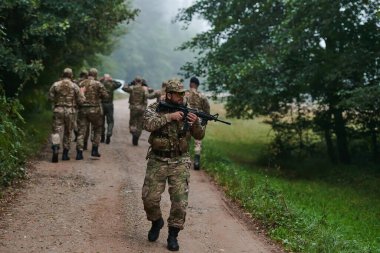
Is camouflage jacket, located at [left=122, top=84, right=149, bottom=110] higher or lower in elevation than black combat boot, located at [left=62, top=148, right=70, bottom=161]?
higher

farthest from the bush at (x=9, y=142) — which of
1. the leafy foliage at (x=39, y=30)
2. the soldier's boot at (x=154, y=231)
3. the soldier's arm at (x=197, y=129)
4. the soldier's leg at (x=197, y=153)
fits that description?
the soldier's leg at (x=197, y=153)

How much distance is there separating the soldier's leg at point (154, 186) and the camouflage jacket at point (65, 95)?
5.78 meters

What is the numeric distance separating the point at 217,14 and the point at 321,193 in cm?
817

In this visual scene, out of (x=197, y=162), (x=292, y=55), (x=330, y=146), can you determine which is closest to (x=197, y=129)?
(x=197, y=162)

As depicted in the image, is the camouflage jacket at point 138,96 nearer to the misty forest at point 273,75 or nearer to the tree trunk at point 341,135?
the misty forest at point 273,75

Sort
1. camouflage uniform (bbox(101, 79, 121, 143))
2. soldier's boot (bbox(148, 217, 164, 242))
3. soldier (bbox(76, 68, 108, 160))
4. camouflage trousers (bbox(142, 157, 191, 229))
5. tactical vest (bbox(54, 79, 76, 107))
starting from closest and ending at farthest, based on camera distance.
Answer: camouflage trousers (bbox(142, 157, 191, 229))
soldier's boot (bbox(148, 217, 164, 242))
tactical vest (bbox(54, 79, 76, 107))
soldier (bbox(76, 68, 108, 160))
camouflage uniform (bbox(101, 79, 121, 143))

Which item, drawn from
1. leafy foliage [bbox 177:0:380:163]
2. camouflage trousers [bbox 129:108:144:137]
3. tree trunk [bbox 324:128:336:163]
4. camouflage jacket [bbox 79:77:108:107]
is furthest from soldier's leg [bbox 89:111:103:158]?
tree trunk [bbox 324:128:336:163]

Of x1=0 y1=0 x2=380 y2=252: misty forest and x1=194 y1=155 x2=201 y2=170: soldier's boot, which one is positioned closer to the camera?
x1=0 y1=0 x2=380 y2=252: misty forest

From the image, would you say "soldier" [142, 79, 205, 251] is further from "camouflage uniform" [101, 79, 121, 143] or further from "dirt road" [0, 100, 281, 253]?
"camouflage uniform" [101, 79, 121, 143]

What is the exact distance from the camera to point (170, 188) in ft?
22.0

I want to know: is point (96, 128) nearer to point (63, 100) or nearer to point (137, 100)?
point (63, 100)

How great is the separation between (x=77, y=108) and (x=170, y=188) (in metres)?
6.94

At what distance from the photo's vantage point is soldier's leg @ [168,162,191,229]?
260 inches

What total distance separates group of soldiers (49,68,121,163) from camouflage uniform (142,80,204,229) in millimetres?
5736
